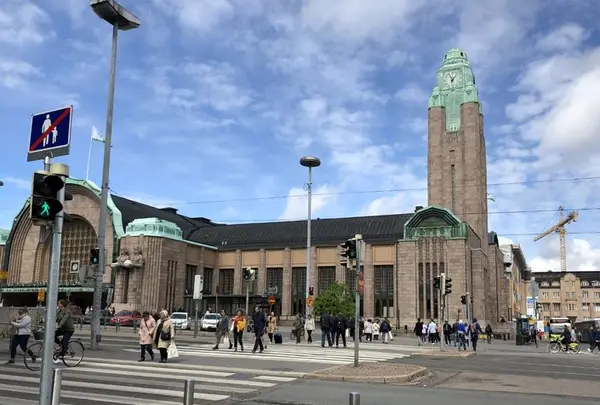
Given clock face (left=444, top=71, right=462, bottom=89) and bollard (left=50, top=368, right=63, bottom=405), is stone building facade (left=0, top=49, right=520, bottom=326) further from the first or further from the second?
bollard (left=50, top=368, right=63, bottom=405)

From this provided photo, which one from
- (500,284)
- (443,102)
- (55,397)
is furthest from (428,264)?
(55,397)

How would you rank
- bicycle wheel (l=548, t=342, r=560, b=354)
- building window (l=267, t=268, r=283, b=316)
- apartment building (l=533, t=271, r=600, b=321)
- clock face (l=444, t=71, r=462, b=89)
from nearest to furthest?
bicycle wheel (l=548, t=342, r=560, b=354) < building window (l=267, t=268, r=283, b=316) < clock face (l=444, t=71, r=462, b=89) < apartment building (l=533, t=271, r=600, b=321)

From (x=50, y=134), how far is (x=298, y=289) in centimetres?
6472

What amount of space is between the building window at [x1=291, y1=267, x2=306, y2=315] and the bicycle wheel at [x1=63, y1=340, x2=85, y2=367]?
5496cm

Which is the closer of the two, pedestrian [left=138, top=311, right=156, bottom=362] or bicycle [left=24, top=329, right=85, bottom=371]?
bicycle [left=24, top=329, right=85, bottom=371]

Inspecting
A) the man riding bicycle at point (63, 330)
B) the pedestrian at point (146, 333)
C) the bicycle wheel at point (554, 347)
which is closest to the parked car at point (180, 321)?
the bicycle wheel at point (554, 347)

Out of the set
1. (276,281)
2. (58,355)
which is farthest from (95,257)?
(276,281)

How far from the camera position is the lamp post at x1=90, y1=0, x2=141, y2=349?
66.7ft

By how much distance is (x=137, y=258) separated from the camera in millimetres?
62188

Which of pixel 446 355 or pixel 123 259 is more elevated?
pixel 123 259

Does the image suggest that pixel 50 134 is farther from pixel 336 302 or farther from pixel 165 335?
pixel 336 302

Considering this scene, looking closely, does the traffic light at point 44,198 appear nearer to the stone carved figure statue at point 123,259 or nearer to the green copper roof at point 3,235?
the stone carved figure statue at point 123,259

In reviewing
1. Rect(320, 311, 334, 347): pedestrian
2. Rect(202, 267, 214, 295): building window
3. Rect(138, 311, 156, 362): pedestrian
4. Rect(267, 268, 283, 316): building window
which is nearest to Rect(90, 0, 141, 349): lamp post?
Rect(138, 311, 156, 362): pedestrian

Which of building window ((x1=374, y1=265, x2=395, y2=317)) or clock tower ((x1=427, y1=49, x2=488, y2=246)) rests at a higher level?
clock tower ((x1=427, y1=49, x2=488, y2=246))
